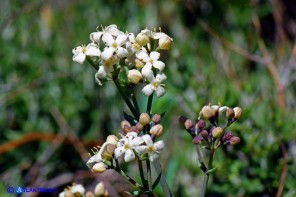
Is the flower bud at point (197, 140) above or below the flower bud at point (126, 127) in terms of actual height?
below

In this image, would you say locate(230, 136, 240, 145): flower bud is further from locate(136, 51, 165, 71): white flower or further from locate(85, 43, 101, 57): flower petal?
locate(85, 43, 101, 57): flower petal

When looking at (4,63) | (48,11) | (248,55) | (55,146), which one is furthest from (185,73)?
(48,11)

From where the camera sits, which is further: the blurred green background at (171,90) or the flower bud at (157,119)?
the blurred green background at (171,90)

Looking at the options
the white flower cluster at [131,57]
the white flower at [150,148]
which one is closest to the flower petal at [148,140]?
the white flower at [150,148]

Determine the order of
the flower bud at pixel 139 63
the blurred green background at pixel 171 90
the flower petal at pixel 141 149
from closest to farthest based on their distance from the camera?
the flower petal at pixel 141 149 → the flower bud at pixel 139 63 → the blurred green background at pixel 171 90

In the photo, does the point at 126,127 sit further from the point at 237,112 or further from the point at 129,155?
the point at 237,112

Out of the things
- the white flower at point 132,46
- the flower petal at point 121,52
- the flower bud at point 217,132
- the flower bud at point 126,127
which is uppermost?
the white flower at point 132,46

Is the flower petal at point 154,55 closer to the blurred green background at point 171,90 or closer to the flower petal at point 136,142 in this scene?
the flower petal at point 136,142

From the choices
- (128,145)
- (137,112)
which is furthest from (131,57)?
(128,145)
